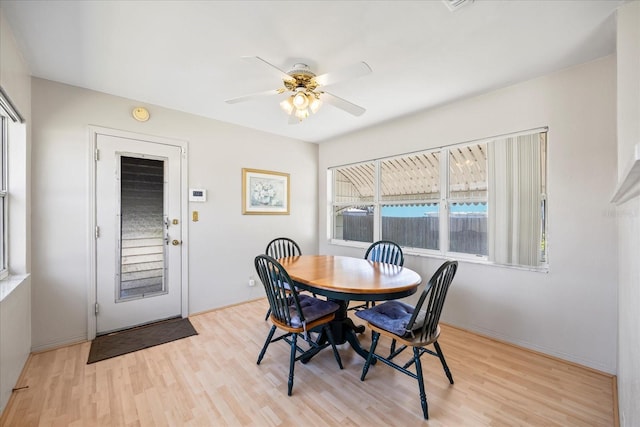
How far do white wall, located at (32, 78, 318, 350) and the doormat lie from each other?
240 mm

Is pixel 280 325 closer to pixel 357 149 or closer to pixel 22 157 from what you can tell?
pixel 22 157

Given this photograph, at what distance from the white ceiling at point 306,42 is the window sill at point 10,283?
1701mm

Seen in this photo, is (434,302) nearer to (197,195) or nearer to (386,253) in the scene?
(386,253)

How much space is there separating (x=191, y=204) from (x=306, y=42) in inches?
90.3

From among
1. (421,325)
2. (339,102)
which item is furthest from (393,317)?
(339,102)

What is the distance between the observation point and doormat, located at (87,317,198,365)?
237cm

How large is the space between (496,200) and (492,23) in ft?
5.08

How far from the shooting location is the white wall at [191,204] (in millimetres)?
2379

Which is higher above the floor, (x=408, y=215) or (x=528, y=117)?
(x=528, y=117)

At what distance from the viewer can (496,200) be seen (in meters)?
2.59

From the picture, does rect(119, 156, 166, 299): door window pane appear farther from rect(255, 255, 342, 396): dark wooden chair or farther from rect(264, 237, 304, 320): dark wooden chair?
rect(255, 255, 342, 396): dark wooden chair

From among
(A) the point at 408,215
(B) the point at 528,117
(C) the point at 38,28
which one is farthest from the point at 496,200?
(C) the point at 38,28

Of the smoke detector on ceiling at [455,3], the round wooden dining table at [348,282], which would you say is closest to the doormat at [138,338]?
the round wooden dining table at [348,282]

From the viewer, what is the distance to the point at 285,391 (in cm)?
186
